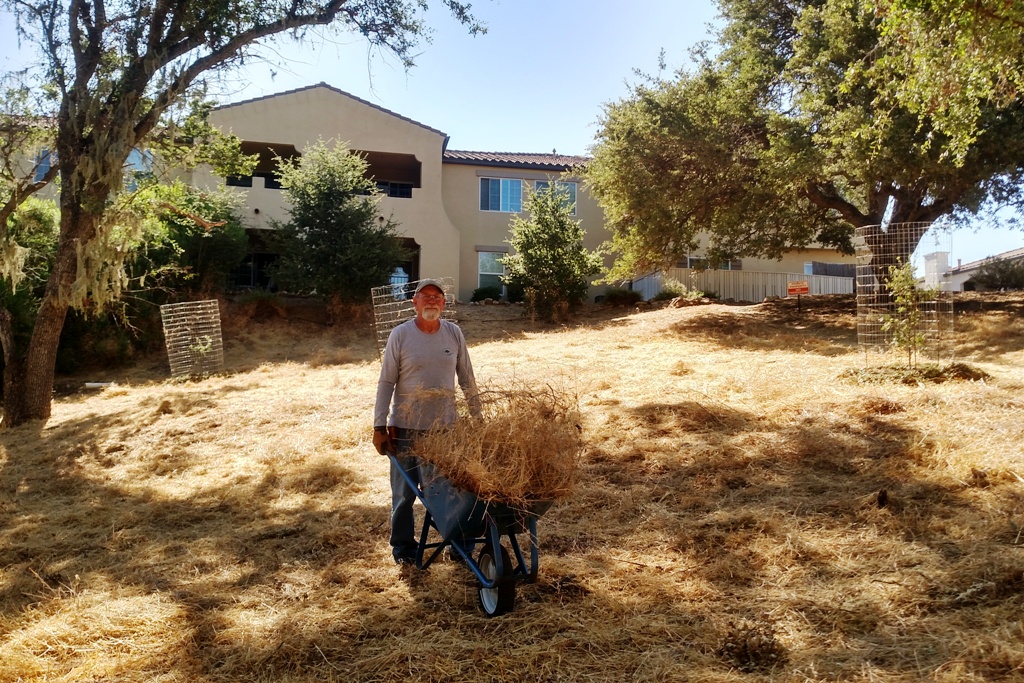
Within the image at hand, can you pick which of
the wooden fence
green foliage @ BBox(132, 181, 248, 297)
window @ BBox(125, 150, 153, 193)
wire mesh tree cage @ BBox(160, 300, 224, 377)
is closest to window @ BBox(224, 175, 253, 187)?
green foliage @ BBox(132, 181, 248, 297)

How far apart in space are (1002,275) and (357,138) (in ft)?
68.5

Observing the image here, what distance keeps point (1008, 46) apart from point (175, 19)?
1023 centimetres

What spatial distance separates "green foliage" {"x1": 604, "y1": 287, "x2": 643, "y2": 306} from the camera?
2105 centimetres

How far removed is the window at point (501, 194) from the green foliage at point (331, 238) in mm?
6225

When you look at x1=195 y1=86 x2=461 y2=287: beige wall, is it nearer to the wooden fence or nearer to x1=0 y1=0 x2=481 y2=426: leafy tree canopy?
the wooden fence

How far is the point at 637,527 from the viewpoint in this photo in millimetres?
4980

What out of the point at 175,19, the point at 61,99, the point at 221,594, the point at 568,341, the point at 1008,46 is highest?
the point at 175,19

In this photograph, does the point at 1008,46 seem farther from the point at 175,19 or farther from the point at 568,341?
the point at 175,19

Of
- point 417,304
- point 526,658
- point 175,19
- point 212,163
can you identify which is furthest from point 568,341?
point 526,658

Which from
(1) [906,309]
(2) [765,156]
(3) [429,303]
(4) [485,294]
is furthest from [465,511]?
(4) [485,294]

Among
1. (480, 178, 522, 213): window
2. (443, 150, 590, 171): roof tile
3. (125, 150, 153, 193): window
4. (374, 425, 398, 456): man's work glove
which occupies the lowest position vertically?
(374, 425, 398, 456): man's work glove

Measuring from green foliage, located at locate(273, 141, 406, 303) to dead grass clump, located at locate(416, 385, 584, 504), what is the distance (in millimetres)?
14727

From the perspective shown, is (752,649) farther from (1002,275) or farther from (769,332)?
(1002,275)

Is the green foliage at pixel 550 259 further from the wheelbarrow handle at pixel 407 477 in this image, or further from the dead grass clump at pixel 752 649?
the dead grass clump at pixel 752 649
